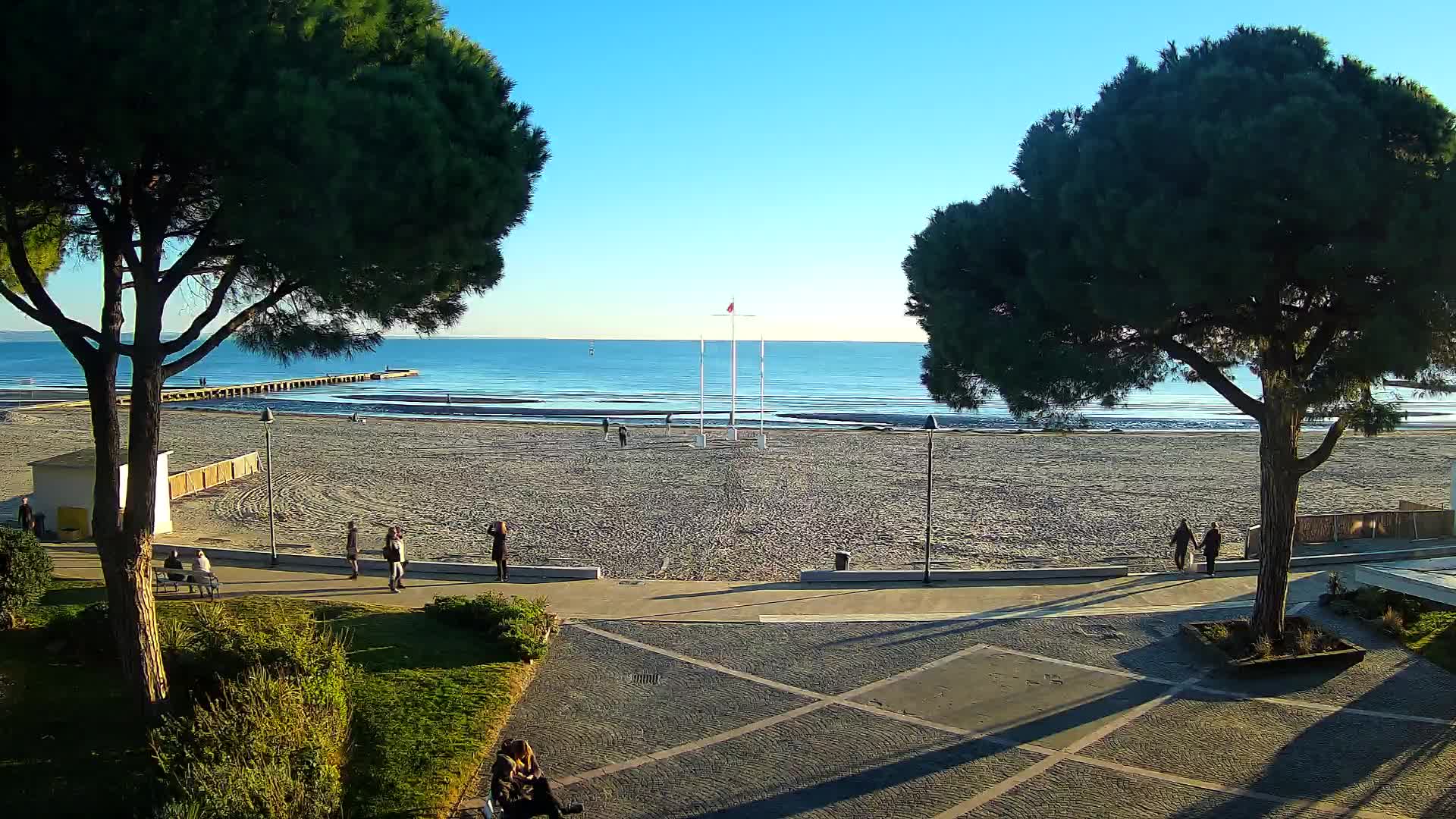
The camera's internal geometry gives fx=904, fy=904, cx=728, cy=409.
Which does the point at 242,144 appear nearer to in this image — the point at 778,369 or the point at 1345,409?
the point at 1345,409

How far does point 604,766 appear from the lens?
9.26 m

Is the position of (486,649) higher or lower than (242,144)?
lower

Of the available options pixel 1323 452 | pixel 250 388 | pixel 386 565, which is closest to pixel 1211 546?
pixel 1323 452

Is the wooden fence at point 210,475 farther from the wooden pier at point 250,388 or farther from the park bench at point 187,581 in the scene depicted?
the wooden pier at point 250,388

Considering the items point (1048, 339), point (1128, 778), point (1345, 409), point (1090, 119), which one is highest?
point (1090, 119)

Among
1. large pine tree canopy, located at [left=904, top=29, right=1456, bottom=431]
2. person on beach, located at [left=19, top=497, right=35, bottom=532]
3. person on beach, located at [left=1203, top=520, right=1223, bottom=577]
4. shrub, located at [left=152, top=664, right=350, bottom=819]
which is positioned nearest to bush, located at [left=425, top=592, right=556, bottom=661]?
shrub, located at [left=152, top=664, right=350, bottom=819]

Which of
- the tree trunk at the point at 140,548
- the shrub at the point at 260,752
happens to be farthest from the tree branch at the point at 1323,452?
the tree trunk at the point at 140,548

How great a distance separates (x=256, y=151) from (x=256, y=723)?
16.1 feet

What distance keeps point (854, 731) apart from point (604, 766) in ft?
9.33

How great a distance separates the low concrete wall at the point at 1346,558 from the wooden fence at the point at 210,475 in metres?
27.9


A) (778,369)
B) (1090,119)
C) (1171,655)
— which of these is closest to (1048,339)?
(1090,119)

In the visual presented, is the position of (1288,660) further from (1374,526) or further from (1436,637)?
(1374,526)

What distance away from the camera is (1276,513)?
12.5m

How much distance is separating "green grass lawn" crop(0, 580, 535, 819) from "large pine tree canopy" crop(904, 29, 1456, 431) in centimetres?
752
